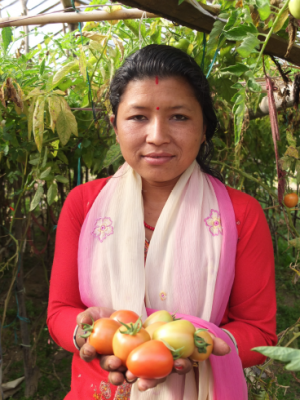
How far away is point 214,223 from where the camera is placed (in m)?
1.20

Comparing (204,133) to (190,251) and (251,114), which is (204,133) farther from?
(251,114)

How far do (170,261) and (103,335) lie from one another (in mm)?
368

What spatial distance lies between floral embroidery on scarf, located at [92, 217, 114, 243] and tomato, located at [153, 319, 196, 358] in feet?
1.44

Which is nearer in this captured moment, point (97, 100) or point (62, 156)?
point (97, 100)

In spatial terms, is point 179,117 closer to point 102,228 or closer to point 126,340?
point 102,228

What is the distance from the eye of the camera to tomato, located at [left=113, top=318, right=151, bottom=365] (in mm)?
797

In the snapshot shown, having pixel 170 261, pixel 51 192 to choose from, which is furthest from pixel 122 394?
pixel 51 192

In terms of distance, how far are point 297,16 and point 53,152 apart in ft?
3.75

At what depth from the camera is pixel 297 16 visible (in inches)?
33.1

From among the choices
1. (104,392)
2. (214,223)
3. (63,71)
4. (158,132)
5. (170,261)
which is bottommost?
(104,392)

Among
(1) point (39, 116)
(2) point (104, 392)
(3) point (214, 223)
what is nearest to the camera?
(2) point (104, 392)

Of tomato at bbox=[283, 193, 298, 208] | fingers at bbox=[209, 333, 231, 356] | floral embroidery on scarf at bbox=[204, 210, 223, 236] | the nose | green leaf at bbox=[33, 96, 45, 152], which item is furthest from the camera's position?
tomato at bbox=[283, 193, 298, 208]

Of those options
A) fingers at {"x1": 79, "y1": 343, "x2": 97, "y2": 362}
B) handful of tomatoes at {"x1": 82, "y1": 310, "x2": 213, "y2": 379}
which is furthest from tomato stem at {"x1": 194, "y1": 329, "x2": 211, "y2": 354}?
fingers at {"x1": 79, "y1": 343, "x2": 97, "y2": 362}

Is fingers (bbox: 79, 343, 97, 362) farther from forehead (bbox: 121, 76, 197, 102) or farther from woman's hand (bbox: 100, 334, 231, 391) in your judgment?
forehead (bbox: 121, 76, 197, 102)
